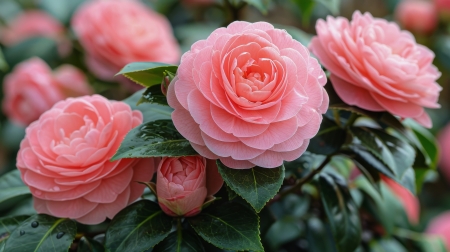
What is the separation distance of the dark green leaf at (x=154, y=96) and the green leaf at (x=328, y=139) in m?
0.21

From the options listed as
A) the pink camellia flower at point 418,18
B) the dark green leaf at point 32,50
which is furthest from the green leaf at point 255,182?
the pink camellia flower at point 418,18

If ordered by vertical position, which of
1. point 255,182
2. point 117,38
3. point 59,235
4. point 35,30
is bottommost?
point 35,30

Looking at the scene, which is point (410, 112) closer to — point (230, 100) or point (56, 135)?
point (230, 100)

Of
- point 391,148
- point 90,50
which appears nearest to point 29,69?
point 90,50

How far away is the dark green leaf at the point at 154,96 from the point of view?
0.56 meters

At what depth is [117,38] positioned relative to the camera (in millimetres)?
1149

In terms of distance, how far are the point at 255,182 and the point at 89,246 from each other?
→ 235mm

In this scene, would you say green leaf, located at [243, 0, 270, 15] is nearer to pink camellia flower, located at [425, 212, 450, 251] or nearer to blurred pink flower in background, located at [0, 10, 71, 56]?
blurred pink flower in background, located at [0, 10, 71, 56]

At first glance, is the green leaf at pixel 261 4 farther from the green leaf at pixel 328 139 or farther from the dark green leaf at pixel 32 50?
the dark green leaf at pixel 32 50

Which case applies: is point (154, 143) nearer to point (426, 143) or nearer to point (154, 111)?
point (154, 111)

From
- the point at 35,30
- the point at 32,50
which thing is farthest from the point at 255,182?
the point at 35,30

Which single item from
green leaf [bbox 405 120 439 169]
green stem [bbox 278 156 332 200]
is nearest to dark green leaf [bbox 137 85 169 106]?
green stem [bbox 278 156 332 200]

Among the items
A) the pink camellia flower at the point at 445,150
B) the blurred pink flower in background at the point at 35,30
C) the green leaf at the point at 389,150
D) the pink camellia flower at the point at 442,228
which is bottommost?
the pink camellia flower at the point at 445,150

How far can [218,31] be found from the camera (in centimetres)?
54
